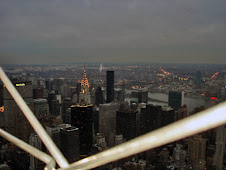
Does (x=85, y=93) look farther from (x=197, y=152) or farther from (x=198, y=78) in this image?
(x=198, y=78)


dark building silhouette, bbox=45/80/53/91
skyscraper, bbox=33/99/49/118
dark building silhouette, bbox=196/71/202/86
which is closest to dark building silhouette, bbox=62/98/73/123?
skyscraper, bbox=33/99/49/118

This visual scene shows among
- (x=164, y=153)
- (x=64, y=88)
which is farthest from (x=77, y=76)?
(x=164, y=153)

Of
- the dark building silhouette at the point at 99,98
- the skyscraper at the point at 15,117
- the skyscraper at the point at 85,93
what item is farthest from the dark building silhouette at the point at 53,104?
the skyscraper at the point at 15,117

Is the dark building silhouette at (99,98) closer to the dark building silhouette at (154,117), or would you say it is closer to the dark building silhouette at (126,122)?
the dark building silhouette at (126,122)

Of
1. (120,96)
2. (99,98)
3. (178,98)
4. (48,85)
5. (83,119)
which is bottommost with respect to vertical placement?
(83,119)

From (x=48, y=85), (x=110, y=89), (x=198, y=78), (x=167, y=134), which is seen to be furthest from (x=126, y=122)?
(x=167, y=134)

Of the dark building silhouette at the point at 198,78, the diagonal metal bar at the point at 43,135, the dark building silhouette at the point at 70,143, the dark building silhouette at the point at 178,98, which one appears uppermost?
the diagonal metal bar at the point at 43,135
